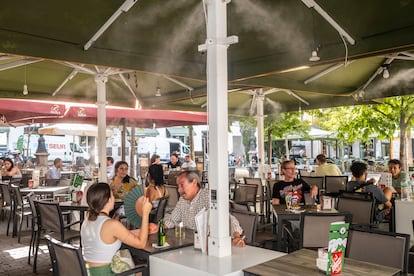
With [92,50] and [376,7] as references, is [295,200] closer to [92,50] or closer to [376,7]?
[376,7]

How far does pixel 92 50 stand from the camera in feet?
13.2

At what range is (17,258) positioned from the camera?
18.1ft

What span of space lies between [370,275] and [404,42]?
2258 mm

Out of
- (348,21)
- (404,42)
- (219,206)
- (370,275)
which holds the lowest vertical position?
(370,275)

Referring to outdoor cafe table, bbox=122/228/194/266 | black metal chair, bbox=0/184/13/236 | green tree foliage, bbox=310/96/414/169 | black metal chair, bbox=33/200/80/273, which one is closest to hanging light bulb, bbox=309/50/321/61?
outdoor cafe table, bbox=122/228/194/266

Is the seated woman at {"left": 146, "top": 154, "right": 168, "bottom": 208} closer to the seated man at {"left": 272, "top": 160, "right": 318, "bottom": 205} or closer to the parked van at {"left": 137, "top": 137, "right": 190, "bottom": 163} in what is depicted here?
the seated man at {"left": 272, "top": 160, "right": 318, "bottom": 205}

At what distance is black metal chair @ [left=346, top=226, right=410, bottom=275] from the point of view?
255 cm

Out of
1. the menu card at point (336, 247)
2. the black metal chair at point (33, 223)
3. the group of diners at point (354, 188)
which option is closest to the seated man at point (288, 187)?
the group of diners at point (354, 188)

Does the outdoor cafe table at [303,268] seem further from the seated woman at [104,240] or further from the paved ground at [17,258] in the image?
the paved ground at [17,258]

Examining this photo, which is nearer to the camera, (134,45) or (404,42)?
(404,42)

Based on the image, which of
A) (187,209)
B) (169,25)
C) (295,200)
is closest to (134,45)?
(169,25)

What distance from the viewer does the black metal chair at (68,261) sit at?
2.44 m

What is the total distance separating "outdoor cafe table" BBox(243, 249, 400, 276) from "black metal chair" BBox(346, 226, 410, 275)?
303 millimetres

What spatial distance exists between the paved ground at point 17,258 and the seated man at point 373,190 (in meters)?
4.15
